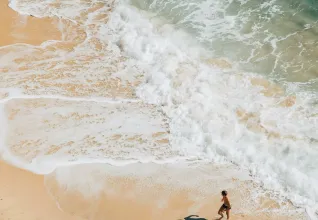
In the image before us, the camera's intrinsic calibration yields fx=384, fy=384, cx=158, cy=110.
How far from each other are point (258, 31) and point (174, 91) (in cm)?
520

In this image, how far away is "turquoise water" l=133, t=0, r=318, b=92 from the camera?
44.9ft

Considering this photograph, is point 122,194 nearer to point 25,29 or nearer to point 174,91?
point 174,91

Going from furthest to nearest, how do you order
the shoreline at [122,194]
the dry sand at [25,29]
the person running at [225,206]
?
the dry sand at [25,29], the shoreline at [122,194], the person running at [225,206]

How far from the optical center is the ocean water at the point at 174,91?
10469 mm

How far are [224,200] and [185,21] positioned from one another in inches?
405

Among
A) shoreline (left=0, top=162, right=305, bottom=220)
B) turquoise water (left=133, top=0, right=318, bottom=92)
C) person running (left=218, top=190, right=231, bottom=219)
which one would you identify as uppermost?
turquoise water (left=133, top=0, right=318, bottom=92)

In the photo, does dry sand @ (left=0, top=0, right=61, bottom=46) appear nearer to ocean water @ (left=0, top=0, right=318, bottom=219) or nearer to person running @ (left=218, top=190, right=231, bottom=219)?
ocean water @ (left=0, top=0, right=318, bottom=219)

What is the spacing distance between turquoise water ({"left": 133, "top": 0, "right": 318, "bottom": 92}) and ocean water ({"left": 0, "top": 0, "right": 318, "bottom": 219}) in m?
0.04

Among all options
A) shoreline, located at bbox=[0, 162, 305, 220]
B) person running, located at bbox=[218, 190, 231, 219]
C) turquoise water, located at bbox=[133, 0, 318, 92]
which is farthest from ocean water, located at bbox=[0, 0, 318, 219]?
person running, located at bbox=[218, 190, 231, 219]

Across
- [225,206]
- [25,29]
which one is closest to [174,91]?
[225,206]

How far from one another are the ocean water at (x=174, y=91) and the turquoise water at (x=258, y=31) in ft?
0.14

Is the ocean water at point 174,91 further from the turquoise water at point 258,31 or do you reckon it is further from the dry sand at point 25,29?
the dry sand at point 25,29

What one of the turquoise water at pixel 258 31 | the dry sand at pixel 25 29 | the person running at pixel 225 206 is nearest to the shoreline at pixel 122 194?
the person running at pixel 225 206

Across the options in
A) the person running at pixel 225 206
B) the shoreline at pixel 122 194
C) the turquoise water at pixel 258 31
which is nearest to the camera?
the person running at pixel 225 206
